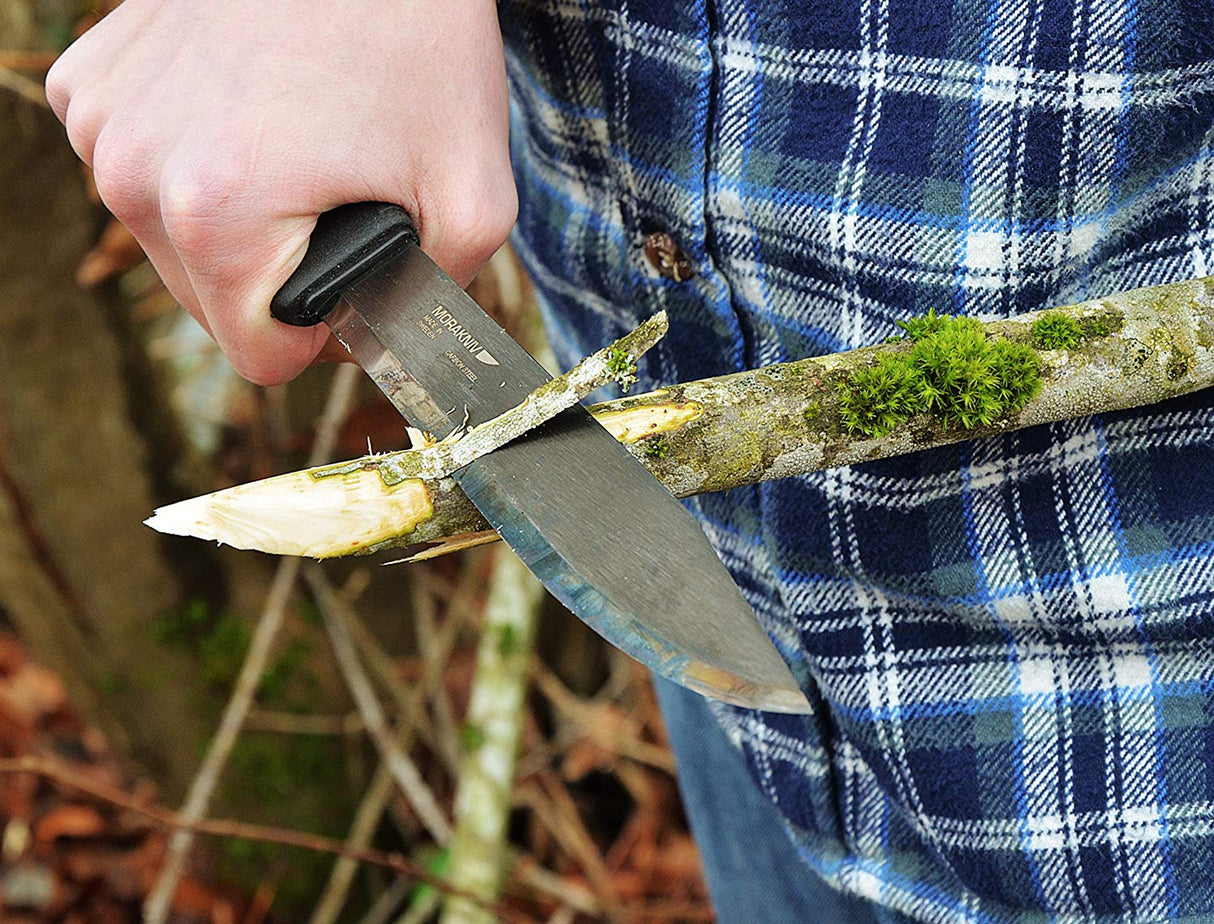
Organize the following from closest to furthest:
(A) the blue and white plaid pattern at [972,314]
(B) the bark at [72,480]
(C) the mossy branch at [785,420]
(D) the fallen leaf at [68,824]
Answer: (C) the mossy branch at [785,420], (A) the blue and white plaid pattern at [972,314], (B) the bark at [72,480], (D) the fallen leaf at [68,824]

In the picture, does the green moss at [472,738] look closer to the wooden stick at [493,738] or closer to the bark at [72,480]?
the wooden stick at [493,738]

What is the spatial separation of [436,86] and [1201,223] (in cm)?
75

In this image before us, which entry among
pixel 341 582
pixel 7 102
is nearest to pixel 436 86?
pixel 7 102

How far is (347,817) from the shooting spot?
10.5 ft

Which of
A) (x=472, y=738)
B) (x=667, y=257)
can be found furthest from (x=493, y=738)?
(x=667, y=257)

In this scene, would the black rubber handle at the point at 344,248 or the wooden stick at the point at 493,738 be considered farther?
the wooden stick at the point at 493,738

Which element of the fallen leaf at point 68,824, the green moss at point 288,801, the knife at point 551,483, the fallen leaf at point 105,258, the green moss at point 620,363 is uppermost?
the green moss at point 620,363

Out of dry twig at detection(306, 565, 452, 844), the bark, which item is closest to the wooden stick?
dry twig at detection(306, 565, 452, 844)

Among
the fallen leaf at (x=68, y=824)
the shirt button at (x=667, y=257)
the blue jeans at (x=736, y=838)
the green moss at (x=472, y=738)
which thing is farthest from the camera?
the fallen leaf at (x=68, y=824)

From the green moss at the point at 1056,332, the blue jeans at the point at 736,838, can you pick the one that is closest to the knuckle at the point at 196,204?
the green moss at the point at 1056,332

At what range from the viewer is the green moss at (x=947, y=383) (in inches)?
35.8

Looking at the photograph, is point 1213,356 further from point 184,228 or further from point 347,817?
point 347,817

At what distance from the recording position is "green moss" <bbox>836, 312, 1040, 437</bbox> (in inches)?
35.8

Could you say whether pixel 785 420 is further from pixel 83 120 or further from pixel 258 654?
pixel 258 654
